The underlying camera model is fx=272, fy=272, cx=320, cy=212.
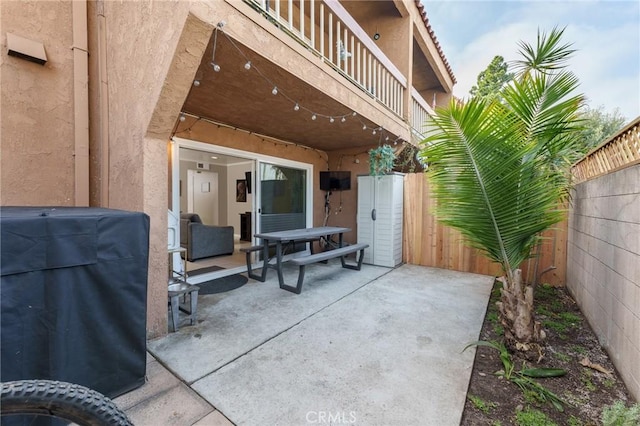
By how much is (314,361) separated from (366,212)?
364 centimetres

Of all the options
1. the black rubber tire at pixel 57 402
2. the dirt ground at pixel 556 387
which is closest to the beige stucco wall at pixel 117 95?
the black rubber tire at pixel 57 402

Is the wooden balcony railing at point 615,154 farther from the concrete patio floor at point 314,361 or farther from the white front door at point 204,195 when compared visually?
the white front door at point 204,195

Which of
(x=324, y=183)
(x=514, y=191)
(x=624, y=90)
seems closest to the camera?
(x=514, y=191)

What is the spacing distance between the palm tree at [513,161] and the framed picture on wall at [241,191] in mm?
7354

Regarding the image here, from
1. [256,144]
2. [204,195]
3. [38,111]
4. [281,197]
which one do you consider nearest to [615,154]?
[256,144]

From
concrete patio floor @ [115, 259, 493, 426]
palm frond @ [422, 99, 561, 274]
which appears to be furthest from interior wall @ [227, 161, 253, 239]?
palm frond @ [422, 99, 561, 274]

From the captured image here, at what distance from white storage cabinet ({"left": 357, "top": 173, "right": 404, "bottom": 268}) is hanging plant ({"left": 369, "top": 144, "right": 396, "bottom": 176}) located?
0.12 metres

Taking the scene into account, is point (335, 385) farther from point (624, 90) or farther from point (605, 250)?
point (624, 90)

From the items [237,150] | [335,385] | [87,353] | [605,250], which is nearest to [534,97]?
[605,250]

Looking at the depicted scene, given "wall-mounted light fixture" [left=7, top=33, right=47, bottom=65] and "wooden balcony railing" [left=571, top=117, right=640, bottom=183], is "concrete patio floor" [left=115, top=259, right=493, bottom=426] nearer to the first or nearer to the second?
"wooden balcony railing" [left=571, top=117, right=640, bottom=183]

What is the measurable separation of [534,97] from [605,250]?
153 cm

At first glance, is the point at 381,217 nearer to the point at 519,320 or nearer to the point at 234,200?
the point at 519,320

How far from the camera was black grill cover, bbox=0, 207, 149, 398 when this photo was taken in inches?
52.8

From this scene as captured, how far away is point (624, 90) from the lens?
6793mm
